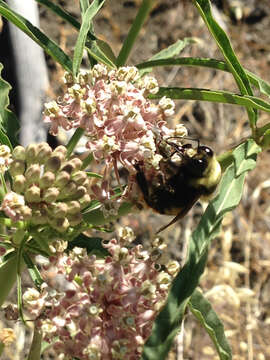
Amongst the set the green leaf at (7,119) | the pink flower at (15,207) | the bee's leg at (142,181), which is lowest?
the pink flower at (15,207)

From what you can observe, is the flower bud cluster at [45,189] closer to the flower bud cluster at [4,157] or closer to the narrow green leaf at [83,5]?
the flower bud cluster at [4,157]

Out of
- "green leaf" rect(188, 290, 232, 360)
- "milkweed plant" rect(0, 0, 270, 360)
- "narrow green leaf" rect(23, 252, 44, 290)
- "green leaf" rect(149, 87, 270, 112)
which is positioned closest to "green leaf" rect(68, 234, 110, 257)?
"milkweed plant" rect(0, 0, 270, 360)

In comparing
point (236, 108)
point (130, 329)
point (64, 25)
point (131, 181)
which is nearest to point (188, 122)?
point (236, 108)

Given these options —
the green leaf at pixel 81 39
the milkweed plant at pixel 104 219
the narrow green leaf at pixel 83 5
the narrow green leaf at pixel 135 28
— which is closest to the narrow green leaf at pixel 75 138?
the milkweed plant at pixel 104 219

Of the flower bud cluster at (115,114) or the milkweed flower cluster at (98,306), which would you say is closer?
the milkweed flower cluster at (98,306)

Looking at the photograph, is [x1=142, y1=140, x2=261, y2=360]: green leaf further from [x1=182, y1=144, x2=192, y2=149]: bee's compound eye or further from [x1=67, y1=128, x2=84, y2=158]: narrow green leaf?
[x1=67, y1=128, x2=84, y2=158]: narrow green leaf

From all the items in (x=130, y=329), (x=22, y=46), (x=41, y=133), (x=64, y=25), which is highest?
(x=64, y=25)

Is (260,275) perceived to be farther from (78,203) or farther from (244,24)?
(78,203)

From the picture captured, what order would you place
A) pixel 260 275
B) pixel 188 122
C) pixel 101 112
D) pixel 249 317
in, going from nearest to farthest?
pixel 101 112 → pixel 249 317 → pixel 260 275 → pixel 188 122
